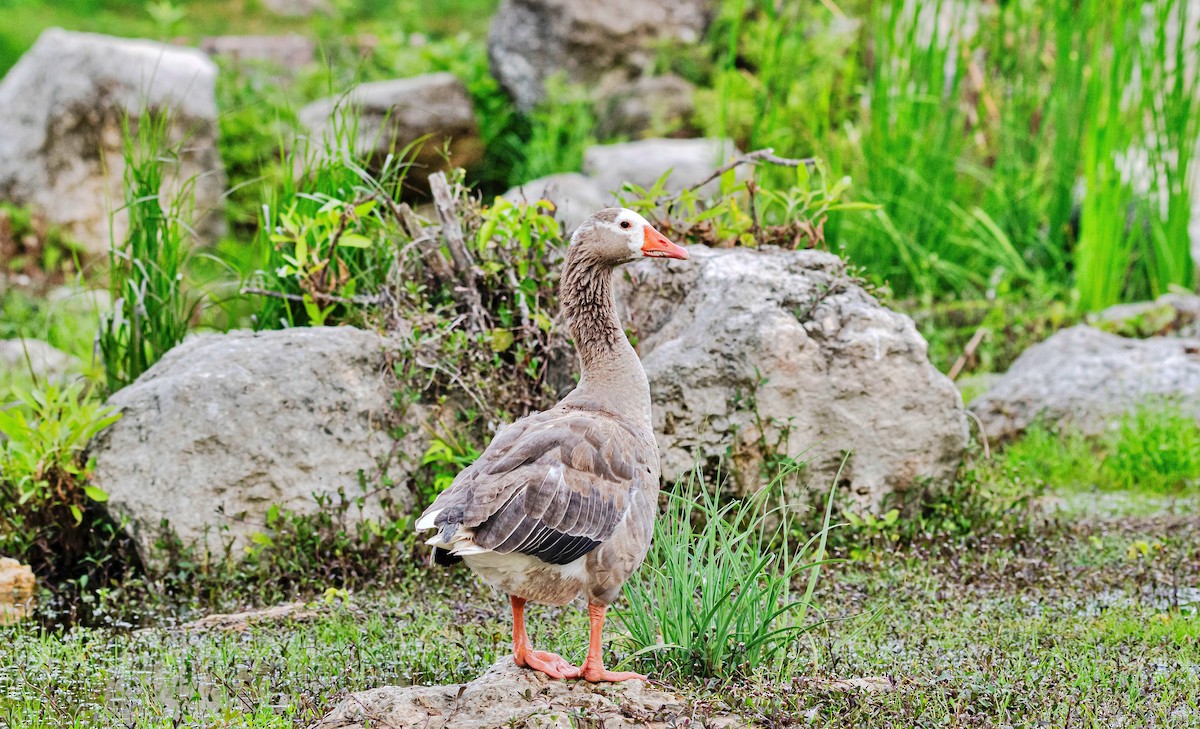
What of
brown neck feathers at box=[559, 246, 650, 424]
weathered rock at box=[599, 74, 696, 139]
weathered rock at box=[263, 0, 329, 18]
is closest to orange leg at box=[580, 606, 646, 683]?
brown neck feathers at box=[559, 246, 650, 424]

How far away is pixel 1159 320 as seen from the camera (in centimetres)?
897

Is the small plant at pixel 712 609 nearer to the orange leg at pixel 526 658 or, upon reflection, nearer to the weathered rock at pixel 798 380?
the orange leg at pixel 526 658

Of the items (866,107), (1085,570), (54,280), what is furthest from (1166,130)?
(54,280)

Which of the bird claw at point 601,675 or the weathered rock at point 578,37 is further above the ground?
the weathered rock at point 578,37

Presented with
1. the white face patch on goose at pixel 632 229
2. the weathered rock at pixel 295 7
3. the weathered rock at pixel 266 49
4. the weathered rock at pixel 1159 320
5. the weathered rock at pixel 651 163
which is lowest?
the weathered rock at pixel 1159 320

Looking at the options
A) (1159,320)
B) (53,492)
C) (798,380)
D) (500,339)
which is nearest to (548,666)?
(798,380)

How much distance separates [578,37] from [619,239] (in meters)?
10.4

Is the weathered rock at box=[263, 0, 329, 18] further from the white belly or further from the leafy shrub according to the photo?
the white belly

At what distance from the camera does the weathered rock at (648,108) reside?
13852 millimetres

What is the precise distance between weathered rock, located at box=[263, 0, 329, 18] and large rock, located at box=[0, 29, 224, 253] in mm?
7529

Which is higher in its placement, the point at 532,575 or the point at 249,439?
the point at 532,575

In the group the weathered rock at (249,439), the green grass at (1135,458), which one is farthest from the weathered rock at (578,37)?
the weathered rock at (249,439)

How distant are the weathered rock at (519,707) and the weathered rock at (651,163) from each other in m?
7.71

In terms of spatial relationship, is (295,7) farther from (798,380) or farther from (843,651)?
(843,651)
